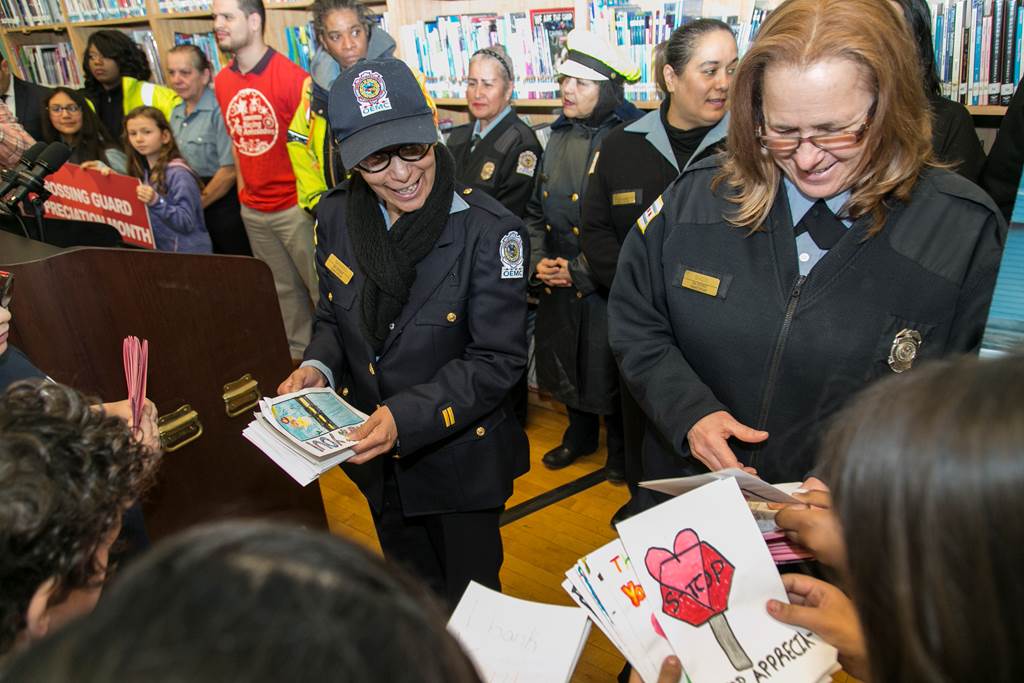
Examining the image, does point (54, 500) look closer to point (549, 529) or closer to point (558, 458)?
point (549, 529)

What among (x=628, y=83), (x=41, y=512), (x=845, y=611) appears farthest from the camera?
(x=628, y=83)

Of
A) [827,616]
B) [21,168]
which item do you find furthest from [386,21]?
[827,616]

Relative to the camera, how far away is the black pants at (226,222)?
4504mm

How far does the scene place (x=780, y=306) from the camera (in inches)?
52.6

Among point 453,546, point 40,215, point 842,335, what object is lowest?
point 453,546

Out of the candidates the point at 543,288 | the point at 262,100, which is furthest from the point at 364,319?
the point at 262,100

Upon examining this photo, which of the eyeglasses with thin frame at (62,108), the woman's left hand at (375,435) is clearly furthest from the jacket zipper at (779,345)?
the eyeglasses with thin frame at (62,108)

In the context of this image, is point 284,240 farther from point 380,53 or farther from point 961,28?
point 961,28

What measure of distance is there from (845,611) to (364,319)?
1154 millimetres

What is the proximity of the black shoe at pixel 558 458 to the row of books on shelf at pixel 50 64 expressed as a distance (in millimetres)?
5406

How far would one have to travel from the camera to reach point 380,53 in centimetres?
374

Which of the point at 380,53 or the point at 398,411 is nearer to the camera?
the point at 398,411

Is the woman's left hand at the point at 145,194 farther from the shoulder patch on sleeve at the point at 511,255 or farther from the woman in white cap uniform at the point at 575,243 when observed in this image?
the shoulder patch on sleeve at the point at 511,255

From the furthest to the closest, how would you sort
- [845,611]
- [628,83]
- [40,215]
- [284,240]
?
1. [284,240]
2. [628,83]
3. [40,215]
4. [845,611]
